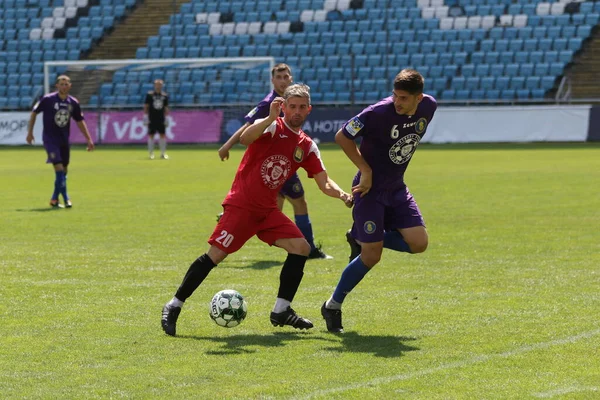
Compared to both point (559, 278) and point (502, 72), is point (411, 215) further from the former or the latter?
point (502, 72)

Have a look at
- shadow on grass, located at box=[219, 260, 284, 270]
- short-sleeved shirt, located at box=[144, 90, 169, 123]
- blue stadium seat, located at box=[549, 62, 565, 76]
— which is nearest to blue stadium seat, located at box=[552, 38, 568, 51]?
blue stadium seat, located at box=[549, 62, 565, 76]

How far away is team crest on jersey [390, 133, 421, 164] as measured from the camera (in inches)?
293

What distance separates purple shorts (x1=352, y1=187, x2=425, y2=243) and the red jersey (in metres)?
0.56

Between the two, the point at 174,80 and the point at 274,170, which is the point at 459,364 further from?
the point at 174,80

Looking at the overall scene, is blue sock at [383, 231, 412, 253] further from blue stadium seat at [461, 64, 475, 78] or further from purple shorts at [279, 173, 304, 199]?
blue stadium seat at [461, 64, 475, 78]

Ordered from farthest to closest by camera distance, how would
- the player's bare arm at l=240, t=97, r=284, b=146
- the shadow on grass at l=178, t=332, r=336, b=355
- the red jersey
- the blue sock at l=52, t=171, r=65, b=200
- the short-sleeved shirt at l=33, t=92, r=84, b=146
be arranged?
1. the short-sleeved shirt at l=33, t=92, r=84, b=146
2. the blue sock at l=52, t=171, r=65, b=200
3. the red jersey
4. the player's bare arm at l=240, t=97, r=284, b=146
5. the shadow on grass at l=178, t=332, r=336, b=355

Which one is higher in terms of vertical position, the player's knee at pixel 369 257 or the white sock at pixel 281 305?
the player's knee at pixel 369 257

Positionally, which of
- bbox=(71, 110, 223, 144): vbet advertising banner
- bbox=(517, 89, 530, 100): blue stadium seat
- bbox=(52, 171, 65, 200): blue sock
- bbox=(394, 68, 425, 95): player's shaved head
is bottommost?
bbox=(71, 110, 223, 144): vbet advertising banner

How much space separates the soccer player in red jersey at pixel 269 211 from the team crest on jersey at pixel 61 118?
10524 mm

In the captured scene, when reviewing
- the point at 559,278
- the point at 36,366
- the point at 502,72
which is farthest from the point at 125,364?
the point at 502,72

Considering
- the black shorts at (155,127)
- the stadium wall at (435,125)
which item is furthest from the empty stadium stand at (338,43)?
the black shorts at (155,127)

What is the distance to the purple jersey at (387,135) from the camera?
7.33 metres

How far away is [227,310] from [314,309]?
113cm

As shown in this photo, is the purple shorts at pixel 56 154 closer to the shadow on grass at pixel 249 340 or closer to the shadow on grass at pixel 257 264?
the shadow on grass at pixel 257 264
